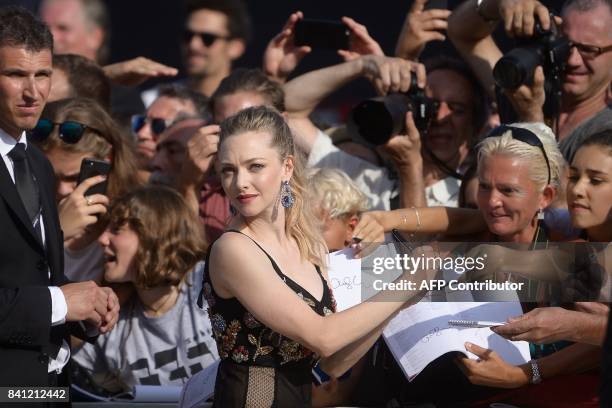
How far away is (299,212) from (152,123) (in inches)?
81.6

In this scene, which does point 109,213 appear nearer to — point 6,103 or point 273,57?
point 6,103

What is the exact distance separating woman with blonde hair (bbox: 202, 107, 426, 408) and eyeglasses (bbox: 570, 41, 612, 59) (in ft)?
4.65

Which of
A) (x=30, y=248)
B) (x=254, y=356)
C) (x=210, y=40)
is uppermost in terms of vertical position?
(x=210, y=40)

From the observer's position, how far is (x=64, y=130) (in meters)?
4.07

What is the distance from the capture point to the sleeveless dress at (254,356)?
289cm

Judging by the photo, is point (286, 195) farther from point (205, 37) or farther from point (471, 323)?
point (205, 37)

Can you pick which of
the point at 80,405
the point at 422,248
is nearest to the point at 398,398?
the point at 422,248

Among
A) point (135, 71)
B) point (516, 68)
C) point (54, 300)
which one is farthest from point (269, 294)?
point (135, 71)

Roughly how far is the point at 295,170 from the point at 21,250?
2.64 ft

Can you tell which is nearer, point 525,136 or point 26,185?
point 26,185

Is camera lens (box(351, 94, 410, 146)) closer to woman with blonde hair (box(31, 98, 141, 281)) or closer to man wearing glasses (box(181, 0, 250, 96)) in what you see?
woman with blonde hair (box(31, 98, 141, 281))

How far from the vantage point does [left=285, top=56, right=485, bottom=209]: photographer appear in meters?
4.25

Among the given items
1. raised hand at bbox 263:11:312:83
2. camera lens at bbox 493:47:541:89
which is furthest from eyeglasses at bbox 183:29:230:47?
camera lens at bbox 493:47:541:89
